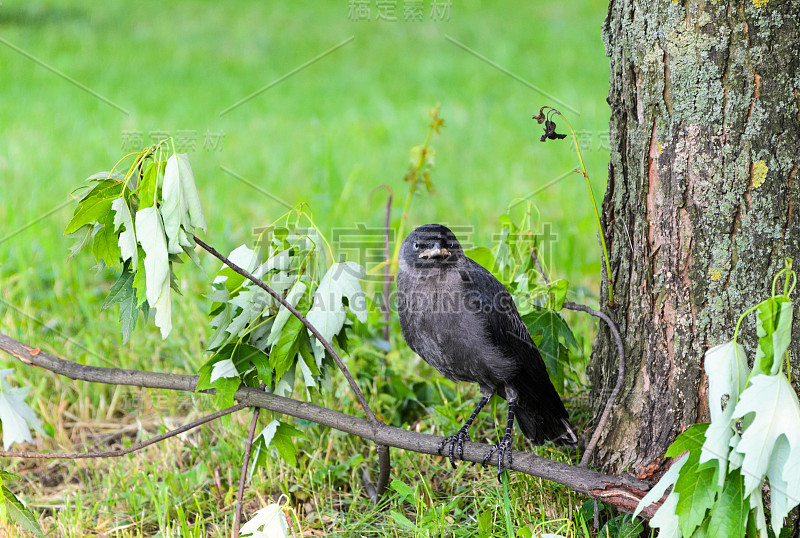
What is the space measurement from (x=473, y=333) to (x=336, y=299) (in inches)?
24.9

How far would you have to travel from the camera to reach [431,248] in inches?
123

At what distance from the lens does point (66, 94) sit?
8.88m

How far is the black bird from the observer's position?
3006 millimetres

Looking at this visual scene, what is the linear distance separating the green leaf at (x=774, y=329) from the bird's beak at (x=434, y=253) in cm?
145

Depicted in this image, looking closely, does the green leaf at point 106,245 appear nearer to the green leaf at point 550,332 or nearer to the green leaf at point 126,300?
the green leaf at point 126,300

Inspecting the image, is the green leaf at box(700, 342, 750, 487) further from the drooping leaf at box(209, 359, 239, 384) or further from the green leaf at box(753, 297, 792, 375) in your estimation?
the drooping leaf at box(209, 359, 239, 384)

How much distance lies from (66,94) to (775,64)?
8.50 m

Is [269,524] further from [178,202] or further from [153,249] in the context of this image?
[178,202]

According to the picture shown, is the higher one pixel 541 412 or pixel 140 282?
pixel 140 282

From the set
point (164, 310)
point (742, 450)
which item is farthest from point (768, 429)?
point (164, 310)

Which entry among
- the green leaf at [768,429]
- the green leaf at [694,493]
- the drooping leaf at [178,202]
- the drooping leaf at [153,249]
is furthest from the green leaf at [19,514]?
the green leaf at [768,429]

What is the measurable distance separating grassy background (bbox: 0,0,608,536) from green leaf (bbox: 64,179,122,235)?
1.31 m

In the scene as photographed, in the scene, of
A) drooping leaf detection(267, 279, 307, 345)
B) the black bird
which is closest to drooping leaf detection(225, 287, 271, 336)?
drooping leaf detection(267, 279, 307, 345)

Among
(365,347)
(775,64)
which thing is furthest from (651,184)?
(365,347)
